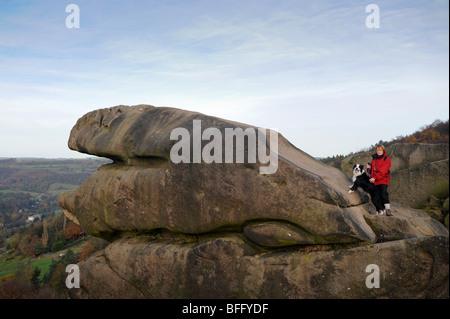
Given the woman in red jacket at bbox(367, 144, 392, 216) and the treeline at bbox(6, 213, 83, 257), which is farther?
the treeline at bbox(6, 213, 83, 257)

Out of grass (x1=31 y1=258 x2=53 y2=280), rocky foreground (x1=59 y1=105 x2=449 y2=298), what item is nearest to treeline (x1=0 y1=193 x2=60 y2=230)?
grass (x1=31 y1=258 x2=53 y2=280)

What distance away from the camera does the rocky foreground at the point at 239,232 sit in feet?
29.6

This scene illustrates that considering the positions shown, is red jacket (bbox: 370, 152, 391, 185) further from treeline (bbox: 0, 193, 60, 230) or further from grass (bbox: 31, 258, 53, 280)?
treeline (bbox: 0, 193, 60, 230)

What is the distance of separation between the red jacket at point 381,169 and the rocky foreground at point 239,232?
1167mm

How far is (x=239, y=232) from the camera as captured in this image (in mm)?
11070

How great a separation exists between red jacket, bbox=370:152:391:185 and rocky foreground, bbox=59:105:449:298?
3.83ft

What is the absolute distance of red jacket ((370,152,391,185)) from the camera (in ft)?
34.5

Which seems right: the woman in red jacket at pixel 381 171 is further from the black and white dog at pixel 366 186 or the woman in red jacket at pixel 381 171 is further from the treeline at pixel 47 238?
the treeline at pixel 47 238

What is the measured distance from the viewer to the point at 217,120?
1166 cm

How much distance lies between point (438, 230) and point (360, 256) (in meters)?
6.46

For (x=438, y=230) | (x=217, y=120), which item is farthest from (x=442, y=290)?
(x=217, y=120)

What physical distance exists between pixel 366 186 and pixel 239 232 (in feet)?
15.6

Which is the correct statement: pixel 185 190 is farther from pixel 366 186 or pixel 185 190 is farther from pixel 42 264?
pixel 42 264
